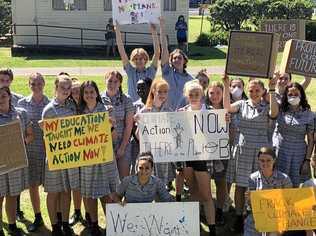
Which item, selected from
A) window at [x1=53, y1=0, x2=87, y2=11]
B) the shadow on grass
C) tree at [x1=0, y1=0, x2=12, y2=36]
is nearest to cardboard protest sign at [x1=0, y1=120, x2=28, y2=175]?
the shadow on grass

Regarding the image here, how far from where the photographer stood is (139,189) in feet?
19.5

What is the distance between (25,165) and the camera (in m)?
5.96

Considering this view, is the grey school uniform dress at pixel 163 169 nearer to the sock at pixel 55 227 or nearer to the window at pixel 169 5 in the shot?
the sock at pixel 55 227

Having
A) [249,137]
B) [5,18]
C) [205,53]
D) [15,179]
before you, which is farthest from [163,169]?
[5,18]

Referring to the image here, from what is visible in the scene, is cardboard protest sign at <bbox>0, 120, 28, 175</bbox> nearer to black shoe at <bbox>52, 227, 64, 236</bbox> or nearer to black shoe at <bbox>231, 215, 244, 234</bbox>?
black shoe at <bbox>52, 227, 64, 236</bbox>

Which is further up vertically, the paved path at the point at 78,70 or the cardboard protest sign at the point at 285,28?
the cardboard protest sign at the point at 285,28

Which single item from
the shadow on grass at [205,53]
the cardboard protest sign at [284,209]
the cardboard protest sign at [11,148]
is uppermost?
the cardboard protest sign at [11,148]

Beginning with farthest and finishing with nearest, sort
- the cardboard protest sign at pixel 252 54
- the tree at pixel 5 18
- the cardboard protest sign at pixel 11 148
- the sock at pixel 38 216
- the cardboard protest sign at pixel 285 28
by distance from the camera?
the tree at pixel 5 18
the cardboard protest sign at pixel 285 28
the sock at pixel 38 216
the cardboard protest sign at pixel 252 54
the cardboard protest sign at pixel 11 148

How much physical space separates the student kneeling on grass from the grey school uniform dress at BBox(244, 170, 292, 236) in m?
0.90

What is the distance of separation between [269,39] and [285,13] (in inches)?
911

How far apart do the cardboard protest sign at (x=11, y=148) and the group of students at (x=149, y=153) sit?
6.5 inches

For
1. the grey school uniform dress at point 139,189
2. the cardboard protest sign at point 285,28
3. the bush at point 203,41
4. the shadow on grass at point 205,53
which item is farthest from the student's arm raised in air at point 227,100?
the bush at point 203,41

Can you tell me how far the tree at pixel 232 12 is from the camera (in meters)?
28.6

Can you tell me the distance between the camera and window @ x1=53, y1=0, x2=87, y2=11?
961 inches
